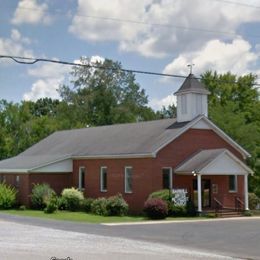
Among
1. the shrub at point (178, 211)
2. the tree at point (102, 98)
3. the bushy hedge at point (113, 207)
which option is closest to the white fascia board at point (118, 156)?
the bushy hedge at point (113, 207)

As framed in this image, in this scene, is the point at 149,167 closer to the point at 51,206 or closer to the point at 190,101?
the point at 190,101

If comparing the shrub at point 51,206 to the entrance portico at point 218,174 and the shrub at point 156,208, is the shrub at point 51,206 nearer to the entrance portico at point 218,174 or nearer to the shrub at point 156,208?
the shrub at point 156,208

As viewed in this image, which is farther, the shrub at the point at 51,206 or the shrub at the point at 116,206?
the shrub at the point at 51,206

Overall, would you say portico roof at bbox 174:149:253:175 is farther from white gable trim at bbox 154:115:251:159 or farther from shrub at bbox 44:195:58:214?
shrub at bbox 44:195:58:214

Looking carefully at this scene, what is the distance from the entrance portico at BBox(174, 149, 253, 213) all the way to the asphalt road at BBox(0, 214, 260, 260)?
8.04 m

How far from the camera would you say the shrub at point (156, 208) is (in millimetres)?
36438

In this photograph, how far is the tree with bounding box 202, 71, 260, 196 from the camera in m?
52.4

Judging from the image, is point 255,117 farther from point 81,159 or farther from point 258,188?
point 81,159

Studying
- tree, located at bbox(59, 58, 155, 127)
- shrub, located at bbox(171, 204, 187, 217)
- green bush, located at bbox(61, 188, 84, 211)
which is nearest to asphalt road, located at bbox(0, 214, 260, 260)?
shrub, located at bbox(171, 204, 187, 217)

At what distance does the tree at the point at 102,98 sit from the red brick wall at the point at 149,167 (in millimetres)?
35390

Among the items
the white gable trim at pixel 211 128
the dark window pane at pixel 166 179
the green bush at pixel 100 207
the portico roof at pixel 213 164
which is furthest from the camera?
the dark window pane at pixel 166 179

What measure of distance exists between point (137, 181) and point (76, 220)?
844 cm

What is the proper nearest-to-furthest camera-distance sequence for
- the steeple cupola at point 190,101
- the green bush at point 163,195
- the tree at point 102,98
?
the green bush at point 163,195 < the steeple cupola at point 190,101 < the tree at point 102,98

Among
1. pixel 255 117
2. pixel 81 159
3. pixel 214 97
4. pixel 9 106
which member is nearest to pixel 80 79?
pixel 9 106
